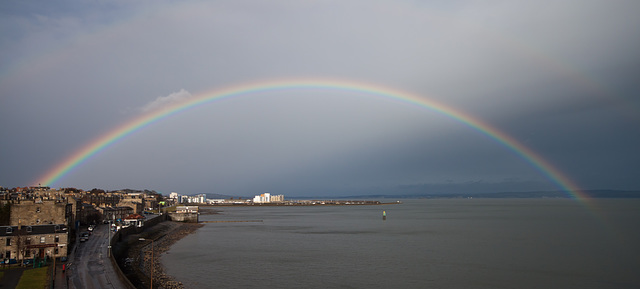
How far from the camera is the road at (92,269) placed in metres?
28.2

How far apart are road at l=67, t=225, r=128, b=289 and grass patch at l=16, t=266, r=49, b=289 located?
1.59m

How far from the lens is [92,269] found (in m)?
32.9

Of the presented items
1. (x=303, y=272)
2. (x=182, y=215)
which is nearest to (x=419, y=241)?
(x=303, y=272)

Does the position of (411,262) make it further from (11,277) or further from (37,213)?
(37,213)

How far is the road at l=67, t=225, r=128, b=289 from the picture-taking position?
28.2 m

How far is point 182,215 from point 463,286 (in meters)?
90.9

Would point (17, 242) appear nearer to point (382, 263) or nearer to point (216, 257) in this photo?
point (216, 257)

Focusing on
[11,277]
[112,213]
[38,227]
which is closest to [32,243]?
[38,227]

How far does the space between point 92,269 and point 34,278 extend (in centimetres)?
374

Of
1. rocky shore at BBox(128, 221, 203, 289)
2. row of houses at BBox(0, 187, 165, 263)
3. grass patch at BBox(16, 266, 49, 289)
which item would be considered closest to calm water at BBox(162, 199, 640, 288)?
rocky shore at BBox(128, 221, 203, 289)

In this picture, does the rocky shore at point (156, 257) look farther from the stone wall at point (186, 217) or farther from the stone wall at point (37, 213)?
the stone wall at point (186, 217)

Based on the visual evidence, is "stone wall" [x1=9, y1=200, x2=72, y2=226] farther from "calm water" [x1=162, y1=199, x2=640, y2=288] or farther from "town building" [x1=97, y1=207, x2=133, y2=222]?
"town building" [x1=97, y1=207, x2=133, y2=222]

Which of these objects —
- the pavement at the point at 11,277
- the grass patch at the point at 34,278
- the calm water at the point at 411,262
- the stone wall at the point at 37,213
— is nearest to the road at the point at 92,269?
the grass patch at the point at 34,278

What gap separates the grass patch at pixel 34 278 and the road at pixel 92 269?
159cm
